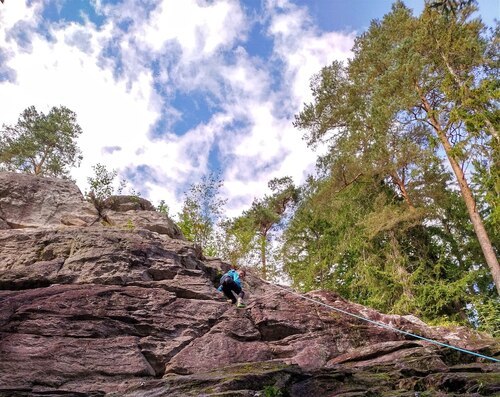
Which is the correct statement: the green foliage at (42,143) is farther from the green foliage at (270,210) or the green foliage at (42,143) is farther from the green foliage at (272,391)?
the green foliage at (272,391)

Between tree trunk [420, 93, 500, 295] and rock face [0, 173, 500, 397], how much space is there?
11.4 feet

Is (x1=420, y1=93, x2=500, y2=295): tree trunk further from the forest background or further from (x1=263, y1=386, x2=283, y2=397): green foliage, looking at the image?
(x1=263, y1=386, x2=283, y2=397): green foliage

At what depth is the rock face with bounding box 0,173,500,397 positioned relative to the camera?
5.65 meters

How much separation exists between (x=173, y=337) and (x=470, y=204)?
10668mm

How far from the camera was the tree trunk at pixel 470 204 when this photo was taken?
39.9ft

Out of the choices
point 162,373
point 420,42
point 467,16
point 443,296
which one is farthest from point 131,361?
point 467,16

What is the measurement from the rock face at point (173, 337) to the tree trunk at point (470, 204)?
3476mm

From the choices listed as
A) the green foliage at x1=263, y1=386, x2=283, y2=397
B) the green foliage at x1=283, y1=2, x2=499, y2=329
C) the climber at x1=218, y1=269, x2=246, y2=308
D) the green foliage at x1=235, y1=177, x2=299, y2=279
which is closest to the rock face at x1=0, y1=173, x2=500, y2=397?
the green foliage at x1=263, y1=386, x2=283, y2=397

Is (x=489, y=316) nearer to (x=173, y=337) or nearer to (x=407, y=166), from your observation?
(x=407, y=166)

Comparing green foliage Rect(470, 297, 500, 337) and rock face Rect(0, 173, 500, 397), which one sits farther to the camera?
green foliage Rect(470, 297, 500, 337)

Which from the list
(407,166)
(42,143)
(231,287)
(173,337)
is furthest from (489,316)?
(42,143)

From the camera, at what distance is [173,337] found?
763 centimetres

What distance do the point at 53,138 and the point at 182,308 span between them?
21904 mm

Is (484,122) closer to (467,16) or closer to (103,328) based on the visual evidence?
(467,16)
